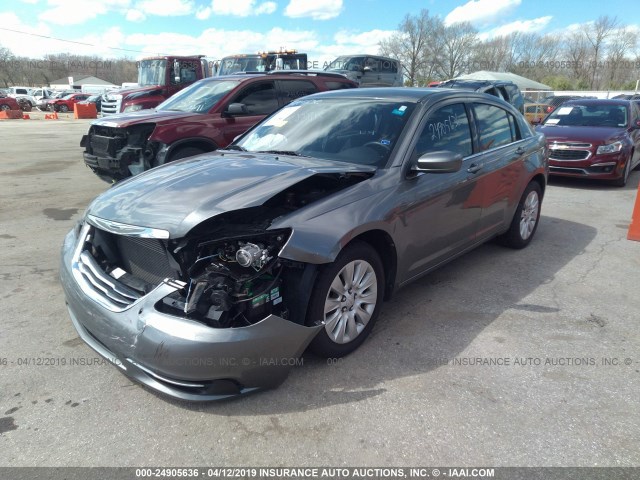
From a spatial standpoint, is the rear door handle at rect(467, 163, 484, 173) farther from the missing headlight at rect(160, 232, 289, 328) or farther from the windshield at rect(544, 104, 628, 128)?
the windshield at rect(544, 104, 628, 128)

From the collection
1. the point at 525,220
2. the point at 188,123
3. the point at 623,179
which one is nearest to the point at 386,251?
the point at 525,220

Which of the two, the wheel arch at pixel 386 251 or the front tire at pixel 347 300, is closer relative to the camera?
the front tire at pixel 347 300

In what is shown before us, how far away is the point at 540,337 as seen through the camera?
3.45m

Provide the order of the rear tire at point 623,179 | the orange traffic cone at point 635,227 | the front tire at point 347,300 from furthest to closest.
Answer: the rear tire at point 623,179, the orange traffic cone at point 635,227, the front tire at point 347,300

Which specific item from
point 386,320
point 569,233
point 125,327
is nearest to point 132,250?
point 125,327

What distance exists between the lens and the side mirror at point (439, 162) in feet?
10.6

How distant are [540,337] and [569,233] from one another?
3.21 meters

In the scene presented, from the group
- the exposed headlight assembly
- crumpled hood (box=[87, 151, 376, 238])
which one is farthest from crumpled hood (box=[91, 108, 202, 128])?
the exposed headlight assembly

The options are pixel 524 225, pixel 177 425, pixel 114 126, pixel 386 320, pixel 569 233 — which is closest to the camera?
pixel 177 425

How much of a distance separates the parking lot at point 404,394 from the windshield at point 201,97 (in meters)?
3.87

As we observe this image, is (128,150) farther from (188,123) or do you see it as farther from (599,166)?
(599,166)

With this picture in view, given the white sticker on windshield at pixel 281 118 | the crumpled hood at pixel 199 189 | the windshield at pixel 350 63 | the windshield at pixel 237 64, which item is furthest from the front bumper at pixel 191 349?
the windshield at pixel 350 63

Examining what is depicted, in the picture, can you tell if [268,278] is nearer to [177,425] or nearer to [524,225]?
[177,425]

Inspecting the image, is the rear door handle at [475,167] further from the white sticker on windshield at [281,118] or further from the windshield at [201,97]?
the windshield at [201,97]
